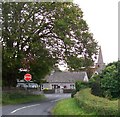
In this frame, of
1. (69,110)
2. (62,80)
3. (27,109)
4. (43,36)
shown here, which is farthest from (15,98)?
(62,80)

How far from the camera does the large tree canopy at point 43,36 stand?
38.5 m

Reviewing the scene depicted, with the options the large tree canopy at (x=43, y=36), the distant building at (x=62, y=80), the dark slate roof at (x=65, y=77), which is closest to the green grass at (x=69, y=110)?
the large tree canopy at (x=43, y=36)

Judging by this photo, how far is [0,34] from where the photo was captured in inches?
1516

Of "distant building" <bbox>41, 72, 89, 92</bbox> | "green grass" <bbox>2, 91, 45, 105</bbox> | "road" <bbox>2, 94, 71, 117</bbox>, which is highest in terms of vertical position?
"distant building" <bbox>41, 72, 89, 92</bbox>

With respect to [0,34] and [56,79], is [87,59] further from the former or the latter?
[56,79]

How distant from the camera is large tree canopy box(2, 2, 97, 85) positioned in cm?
3847

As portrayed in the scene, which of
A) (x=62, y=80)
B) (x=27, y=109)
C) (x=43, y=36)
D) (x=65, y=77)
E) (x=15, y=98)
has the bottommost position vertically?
(x=27, y=109)

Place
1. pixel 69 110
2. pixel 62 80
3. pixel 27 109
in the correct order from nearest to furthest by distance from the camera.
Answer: pixel 69 110
pixel 27 109
pixel 62 80

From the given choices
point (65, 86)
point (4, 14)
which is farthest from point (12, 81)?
point (65, 86)

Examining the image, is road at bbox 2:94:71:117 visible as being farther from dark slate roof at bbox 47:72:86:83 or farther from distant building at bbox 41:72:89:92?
dark slate roof at bbox 47:72:86:83

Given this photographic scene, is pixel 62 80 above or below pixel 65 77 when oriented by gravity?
below

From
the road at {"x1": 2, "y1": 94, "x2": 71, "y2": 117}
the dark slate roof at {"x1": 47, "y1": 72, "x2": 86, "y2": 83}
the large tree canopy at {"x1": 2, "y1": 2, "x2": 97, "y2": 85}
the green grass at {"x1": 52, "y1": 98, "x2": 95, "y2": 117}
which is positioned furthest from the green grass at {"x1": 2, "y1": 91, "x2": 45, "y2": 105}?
the dark slate roof at {"x1": 47, "y1": 72, "x2": 86, "y2": 83}

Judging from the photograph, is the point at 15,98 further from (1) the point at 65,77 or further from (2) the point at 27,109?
(1) the point at 65,77

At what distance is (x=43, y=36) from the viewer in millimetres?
41469
